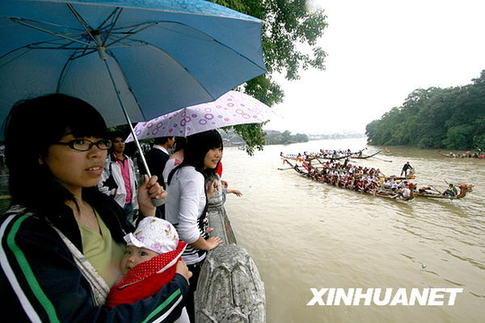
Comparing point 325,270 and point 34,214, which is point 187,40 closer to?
point 34,214

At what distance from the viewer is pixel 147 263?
3.39 feet

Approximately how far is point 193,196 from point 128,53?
1.19 metres

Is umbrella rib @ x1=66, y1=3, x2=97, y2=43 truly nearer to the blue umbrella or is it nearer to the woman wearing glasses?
the blue umbrella

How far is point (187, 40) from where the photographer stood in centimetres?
169

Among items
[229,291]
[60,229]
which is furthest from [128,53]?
[229,291]

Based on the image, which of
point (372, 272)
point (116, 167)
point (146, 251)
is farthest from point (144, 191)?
point (372, 272)

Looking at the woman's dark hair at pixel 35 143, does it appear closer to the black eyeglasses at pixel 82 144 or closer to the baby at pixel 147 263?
the black eyeglasses at pixel 82 144

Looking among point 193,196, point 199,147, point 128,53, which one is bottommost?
point 193,196

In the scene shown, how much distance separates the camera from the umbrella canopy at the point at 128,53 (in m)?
1.30

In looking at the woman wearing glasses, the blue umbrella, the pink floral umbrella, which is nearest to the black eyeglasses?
the woman wearing glasses

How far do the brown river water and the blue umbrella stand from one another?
461 cm

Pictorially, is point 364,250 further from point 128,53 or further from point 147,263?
point 128,53

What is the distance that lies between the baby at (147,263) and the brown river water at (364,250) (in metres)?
4.38

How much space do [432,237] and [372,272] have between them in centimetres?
394
